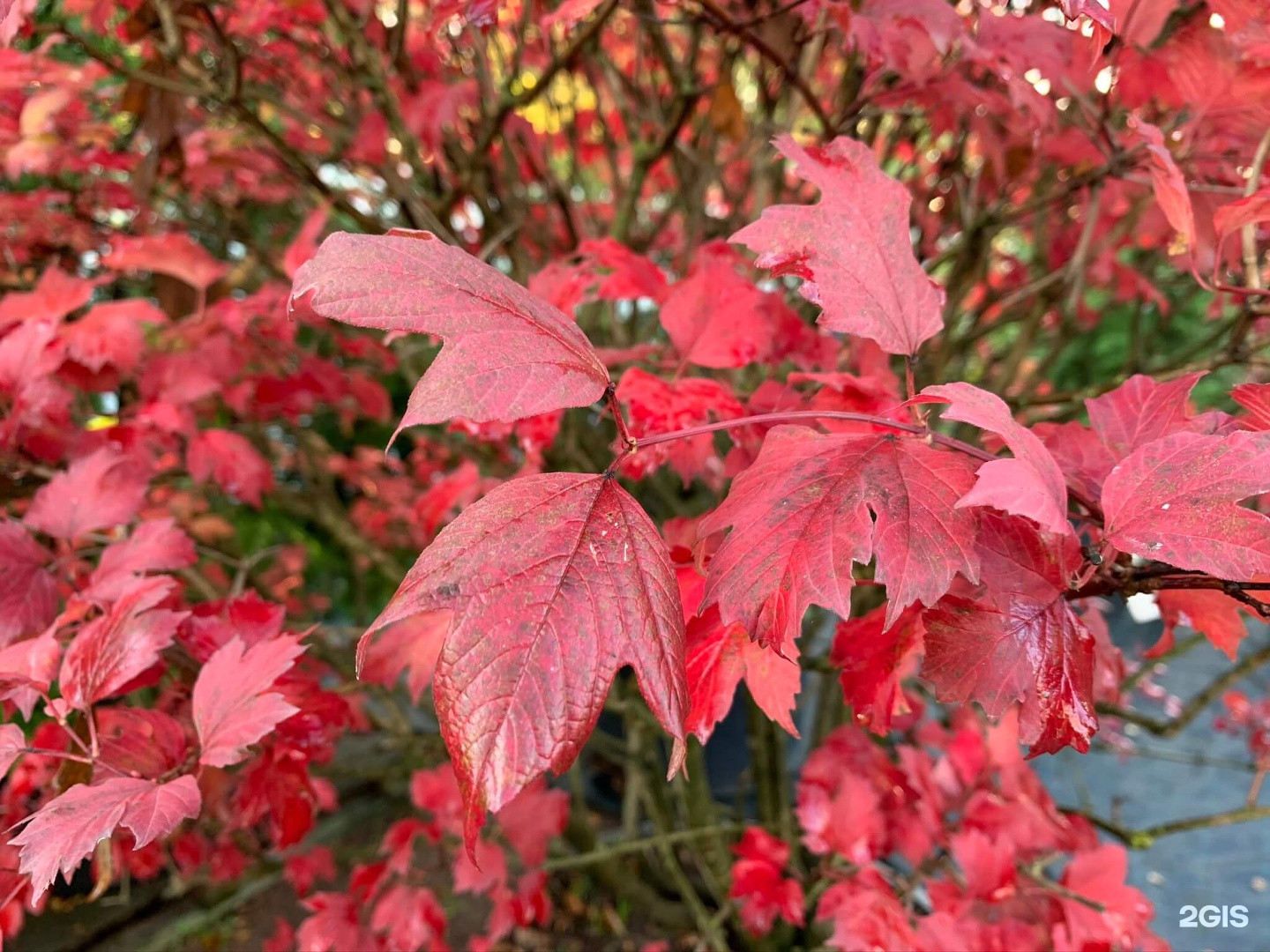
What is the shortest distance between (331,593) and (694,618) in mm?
2734

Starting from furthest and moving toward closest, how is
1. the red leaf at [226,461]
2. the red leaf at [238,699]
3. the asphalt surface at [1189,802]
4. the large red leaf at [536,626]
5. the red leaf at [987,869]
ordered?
1. the asphalt surface at [1189,802]
2. the red leaf at [226,461]
3. the red leaf at [987,869]
4. the red leaf at [238,699]
5. the large red leaf at [536,626]

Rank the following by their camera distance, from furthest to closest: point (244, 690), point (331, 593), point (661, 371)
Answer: point (331, 593) → point (661, 371) → point (244, 690)

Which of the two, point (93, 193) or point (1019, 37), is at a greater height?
point (1019, 37)

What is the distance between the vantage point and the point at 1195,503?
47 cm

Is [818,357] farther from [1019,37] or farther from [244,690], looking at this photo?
[244,690]

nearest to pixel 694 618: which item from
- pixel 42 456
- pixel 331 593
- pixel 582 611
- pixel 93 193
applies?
pixel 582 611

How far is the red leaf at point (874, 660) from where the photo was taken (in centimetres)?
59

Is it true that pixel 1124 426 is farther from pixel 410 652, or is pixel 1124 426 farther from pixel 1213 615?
pixel 410 652

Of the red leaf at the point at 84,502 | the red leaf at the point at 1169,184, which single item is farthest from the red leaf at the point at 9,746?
the red leaf at the point at 1169,184

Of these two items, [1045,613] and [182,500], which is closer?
[1045,613]

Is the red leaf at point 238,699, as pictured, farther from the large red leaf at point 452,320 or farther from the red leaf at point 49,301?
the red leaf at point 49,301

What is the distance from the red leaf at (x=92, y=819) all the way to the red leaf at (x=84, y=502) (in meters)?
0.38

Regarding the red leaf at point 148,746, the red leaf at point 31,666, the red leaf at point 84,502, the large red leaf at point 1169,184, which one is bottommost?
the red leaf at point 148,746

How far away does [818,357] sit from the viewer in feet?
2.98
